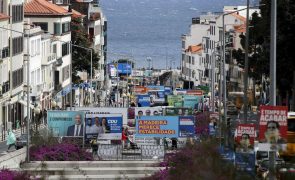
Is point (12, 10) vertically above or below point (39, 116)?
above

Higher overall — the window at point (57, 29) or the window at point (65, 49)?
the window at point (57, 29)

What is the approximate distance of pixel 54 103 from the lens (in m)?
107

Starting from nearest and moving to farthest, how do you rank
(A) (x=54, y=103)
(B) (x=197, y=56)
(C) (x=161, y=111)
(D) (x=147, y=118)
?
1. (D) (x=147, y=118)
2. (C) (x=161, y=111)
3. (A) (x=54, y=103)
4. (B) (x=197, y=56)

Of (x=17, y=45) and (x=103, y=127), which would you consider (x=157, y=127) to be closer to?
(x=103, y=127)

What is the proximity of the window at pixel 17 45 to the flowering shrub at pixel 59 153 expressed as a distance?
176ft

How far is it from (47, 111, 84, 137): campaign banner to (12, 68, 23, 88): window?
45258 millimetres

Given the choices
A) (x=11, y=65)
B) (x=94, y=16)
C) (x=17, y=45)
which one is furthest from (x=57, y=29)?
(x=94, y=16)

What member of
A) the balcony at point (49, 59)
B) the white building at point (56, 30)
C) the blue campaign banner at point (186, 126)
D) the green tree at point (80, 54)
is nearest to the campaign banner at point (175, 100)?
the balcony at point (49, 59)

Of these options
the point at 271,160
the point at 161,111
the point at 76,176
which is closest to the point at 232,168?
the point at 271,160

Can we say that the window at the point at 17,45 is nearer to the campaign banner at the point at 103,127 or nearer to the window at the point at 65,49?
the window at the point at 65,49

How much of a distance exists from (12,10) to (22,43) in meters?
4.27

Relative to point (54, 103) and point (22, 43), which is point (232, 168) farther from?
point (54, 103)

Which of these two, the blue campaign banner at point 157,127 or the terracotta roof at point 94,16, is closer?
the blue campaign banner at point 157,127

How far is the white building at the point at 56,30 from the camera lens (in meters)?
118
